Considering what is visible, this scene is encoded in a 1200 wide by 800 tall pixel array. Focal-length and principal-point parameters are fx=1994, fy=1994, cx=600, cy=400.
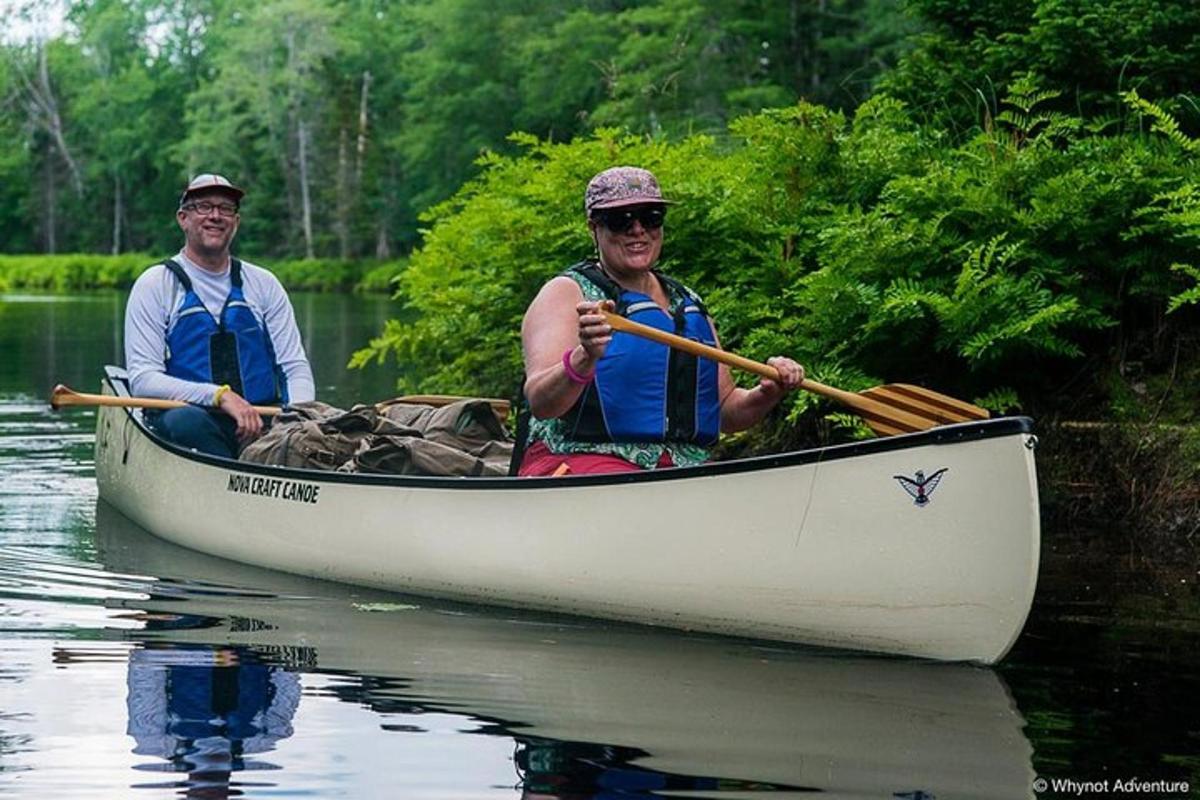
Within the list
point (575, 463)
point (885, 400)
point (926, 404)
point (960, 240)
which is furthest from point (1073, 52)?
point (575, 463)

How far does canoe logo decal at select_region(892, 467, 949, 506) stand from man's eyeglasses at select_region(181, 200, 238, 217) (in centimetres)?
421

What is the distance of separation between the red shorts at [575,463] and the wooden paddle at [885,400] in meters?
0.49

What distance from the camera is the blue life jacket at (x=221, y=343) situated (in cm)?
927

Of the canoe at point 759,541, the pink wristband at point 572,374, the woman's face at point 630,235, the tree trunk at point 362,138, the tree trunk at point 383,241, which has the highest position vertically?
the tree trunk at point 362,138

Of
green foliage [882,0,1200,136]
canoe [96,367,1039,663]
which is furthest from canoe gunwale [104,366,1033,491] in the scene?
green foliage [882,0,1200,136]

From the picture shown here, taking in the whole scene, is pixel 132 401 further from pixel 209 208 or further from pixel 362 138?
pixel 362 138

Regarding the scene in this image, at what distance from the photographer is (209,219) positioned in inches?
362

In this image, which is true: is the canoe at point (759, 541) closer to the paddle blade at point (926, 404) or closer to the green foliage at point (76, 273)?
the paddle blade at point (926, 404)

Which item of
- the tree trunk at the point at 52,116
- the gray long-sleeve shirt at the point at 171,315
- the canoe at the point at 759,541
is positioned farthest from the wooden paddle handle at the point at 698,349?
the tree trunk at the point at 52,116

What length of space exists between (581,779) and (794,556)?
1.78 metres

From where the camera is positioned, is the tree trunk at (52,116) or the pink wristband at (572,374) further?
the tree trunk at (52,116)

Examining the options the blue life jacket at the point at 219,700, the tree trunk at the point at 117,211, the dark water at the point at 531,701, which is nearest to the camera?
the dark water at the point at 531,701

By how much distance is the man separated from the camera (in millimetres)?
9164

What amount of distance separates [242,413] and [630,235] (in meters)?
2.92
